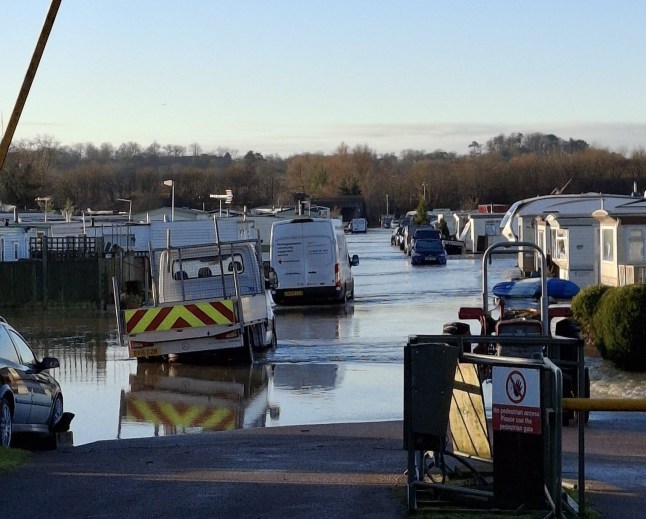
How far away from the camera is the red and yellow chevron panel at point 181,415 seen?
15609 mm

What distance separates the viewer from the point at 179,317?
2102 cm

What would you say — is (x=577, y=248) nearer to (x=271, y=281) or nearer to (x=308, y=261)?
(x=308, y=261)

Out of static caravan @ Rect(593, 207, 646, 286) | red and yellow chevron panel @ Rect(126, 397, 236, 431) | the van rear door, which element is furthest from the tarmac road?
the van rear door

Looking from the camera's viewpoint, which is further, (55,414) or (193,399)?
(193,399)

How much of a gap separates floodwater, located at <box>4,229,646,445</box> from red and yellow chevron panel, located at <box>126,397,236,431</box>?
13 mm

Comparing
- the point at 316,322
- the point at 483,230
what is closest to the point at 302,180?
the point at 483,230

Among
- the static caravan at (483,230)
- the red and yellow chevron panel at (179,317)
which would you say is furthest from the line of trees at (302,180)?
the red and yellow chevron panel at (179,317)

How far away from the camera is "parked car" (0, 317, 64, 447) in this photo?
1234 cm

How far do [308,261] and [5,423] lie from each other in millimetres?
22544

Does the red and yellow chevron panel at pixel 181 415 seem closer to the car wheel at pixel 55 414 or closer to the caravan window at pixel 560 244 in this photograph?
the car wheel at pixel 55 414

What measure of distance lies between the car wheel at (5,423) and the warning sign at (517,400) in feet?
20.1

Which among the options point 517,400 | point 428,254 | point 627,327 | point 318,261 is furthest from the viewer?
point 428,254

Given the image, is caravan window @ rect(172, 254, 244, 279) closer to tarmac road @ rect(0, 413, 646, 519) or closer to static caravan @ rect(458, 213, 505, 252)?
tarmac road @ rect(0, 413, 646, 519)

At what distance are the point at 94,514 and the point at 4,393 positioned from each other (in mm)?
3907
